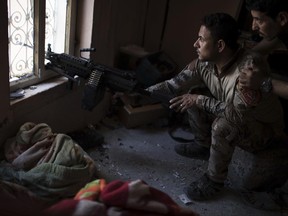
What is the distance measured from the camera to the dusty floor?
72.4 inches

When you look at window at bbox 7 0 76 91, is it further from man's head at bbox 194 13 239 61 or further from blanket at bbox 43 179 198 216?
blanket at bbox 43 179 198 216

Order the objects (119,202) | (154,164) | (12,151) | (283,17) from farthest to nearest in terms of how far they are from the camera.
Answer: (154,164) < (283,17) < (12,151) < (119,202)

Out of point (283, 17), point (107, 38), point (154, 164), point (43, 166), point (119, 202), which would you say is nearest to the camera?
point (119, 202)

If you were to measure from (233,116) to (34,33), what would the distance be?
1130 mm

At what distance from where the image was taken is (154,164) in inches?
83.0

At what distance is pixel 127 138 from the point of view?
2.33m

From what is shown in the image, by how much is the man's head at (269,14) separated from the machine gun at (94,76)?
2.09 ft

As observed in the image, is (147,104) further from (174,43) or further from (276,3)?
(276,3)

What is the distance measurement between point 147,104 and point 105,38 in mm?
604

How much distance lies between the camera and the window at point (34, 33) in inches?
67.4

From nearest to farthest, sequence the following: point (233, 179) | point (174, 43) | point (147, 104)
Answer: point (233, 179), point (147, 104), point (174, 43)

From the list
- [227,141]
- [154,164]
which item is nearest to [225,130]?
[227,141]

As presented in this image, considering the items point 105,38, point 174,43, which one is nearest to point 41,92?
point 105,38

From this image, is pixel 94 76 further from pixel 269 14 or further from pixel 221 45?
pixel 269 14
